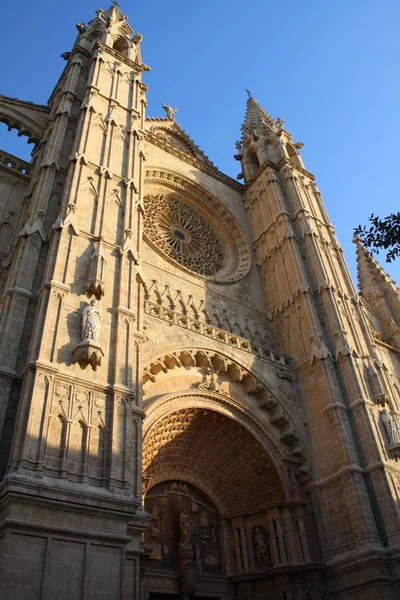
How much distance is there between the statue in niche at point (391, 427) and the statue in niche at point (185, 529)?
587cm

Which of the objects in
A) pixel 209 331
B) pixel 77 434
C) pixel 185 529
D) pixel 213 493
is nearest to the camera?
pixel 77 434

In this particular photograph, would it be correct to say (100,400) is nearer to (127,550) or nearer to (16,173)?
(127,550)

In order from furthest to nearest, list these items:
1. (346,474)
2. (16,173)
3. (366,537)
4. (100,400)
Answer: (16,173), (346,474), (366,537), (100,400)

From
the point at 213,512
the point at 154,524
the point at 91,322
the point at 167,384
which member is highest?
the point at 167,384

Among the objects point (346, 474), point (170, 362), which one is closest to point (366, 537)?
point (346, 474)

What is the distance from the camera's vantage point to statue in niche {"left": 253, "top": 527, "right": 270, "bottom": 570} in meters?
13.1

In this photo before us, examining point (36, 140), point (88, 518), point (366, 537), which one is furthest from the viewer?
point (36, 140)

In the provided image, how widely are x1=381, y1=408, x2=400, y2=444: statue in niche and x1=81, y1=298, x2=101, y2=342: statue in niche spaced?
8802mm

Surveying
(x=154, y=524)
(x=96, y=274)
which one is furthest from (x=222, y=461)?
(x=96, y=274)

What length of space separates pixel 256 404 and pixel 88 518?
298 inches

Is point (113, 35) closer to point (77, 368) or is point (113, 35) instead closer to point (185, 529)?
point (77, 368)

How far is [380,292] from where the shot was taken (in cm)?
2620

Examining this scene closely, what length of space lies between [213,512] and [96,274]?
23.9 feet

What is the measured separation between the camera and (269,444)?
14.4m
